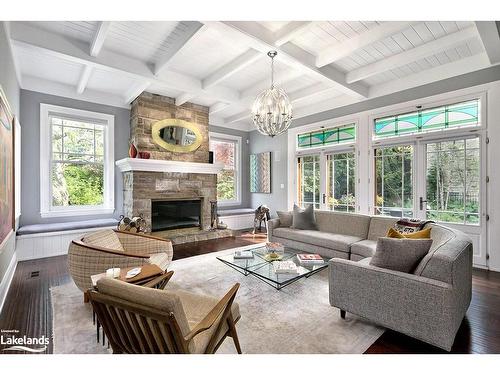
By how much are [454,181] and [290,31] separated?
323 centimetres

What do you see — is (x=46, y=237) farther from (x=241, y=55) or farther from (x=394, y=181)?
(x=394, y=181)

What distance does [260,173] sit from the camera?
673 cm

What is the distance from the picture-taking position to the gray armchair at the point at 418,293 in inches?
64.5

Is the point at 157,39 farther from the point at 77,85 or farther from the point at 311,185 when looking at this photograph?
the point at 311,185

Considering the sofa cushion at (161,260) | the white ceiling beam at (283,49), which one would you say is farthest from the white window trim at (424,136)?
the sofa cushion at (161,260)

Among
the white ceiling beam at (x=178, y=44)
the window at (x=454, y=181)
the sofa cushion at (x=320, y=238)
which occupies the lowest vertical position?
the sofa cushion at (x=320, y=238)

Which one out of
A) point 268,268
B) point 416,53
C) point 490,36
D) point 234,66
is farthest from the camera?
point 234,66

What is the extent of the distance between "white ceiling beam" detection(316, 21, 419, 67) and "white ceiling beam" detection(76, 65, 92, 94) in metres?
3.22

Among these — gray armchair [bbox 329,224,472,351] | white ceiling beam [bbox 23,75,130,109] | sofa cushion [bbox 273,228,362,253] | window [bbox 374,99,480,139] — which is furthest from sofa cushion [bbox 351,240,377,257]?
white ceiling beam [bbox 23,75,130,109]

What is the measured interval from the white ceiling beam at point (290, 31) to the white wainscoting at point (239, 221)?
423cm

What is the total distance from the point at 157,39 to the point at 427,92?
4025 millimetres

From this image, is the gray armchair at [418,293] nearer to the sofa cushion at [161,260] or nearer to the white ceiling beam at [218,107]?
the sofa cushion at [161,260]

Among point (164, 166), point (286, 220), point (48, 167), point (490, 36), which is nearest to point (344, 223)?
point (286, 220)
